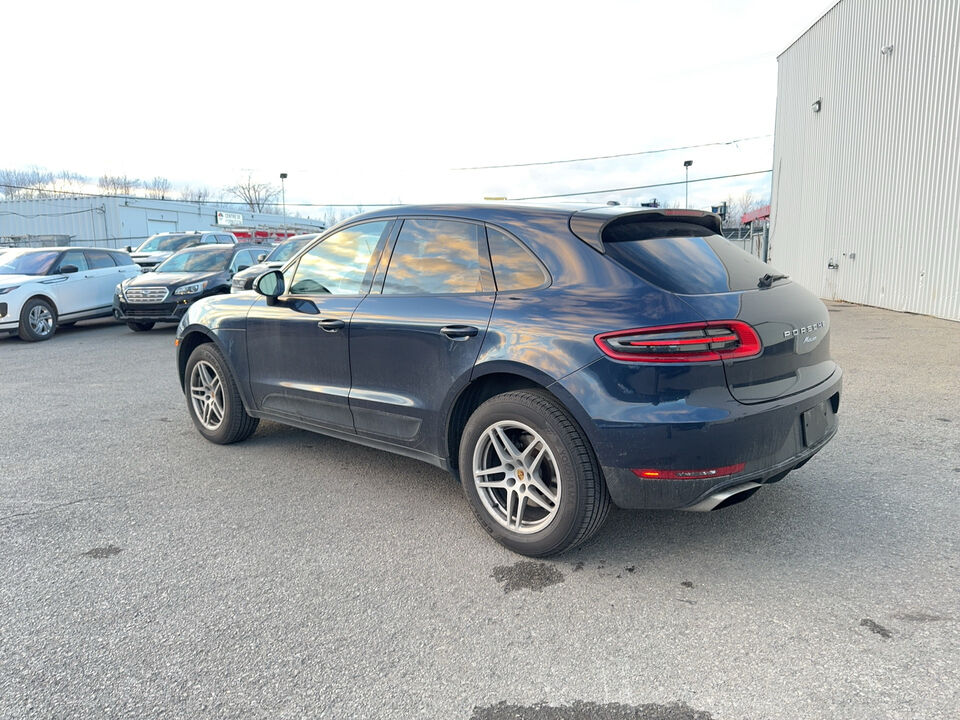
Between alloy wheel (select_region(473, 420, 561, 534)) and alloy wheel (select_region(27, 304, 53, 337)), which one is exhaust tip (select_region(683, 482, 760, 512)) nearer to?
alloy wheel (select_region(473, 420, 561, 534))

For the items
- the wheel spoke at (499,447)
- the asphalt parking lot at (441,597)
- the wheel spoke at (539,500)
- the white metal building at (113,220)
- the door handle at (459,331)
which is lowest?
the asphalt parking lot at (441,597)

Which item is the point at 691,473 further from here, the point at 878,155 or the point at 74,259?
the point at 878,155

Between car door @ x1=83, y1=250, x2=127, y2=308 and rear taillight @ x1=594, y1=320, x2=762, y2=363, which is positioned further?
car door @ x1=83, y1=250, x2=127, y2=308

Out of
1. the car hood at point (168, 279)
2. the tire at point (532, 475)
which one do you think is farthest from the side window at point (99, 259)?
the tire at point (532, 475)

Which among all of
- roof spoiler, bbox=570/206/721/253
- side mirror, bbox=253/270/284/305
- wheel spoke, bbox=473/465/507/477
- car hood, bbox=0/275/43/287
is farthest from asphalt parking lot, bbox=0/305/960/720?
car hood, bbox=0/275/43/287

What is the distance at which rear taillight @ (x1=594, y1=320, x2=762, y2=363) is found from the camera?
2.90 metres

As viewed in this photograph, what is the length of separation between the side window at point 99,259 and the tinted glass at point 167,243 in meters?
6.20

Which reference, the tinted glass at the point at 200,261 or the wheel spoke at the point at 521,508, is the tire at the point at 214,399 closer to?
the wheel spoke at the point at 521,508

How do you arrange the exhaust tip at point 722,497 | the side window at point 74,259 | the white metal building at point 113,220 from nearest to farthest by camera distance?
the exhaust tip at point 722,497 → the side window at point 74,259 → the white metal building at point 113,220

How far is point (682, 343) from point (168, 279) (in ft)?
38.5

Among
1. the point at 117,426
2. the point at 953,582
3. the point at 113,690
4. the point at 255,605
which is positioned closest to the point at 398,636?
the point at 255,605

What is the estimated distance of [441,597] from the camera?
9.89 ft

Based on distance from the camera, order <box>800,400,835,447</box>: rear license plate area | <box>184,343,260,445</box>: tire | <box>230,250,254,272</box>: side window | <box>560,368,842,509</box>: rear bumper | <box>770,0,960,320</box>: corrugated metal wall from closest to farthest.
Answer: <box>560,368,842,509</box>: rear bumper → <box>800,400,835,447</box>: rear license plate area → <box>184,343,260,445</box>: tire → <box>770,0,960,320</box>: corrugated metal wall → <box>230,250,254,272</box>: side window

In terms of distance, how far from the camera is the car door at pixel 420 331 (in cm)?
354
